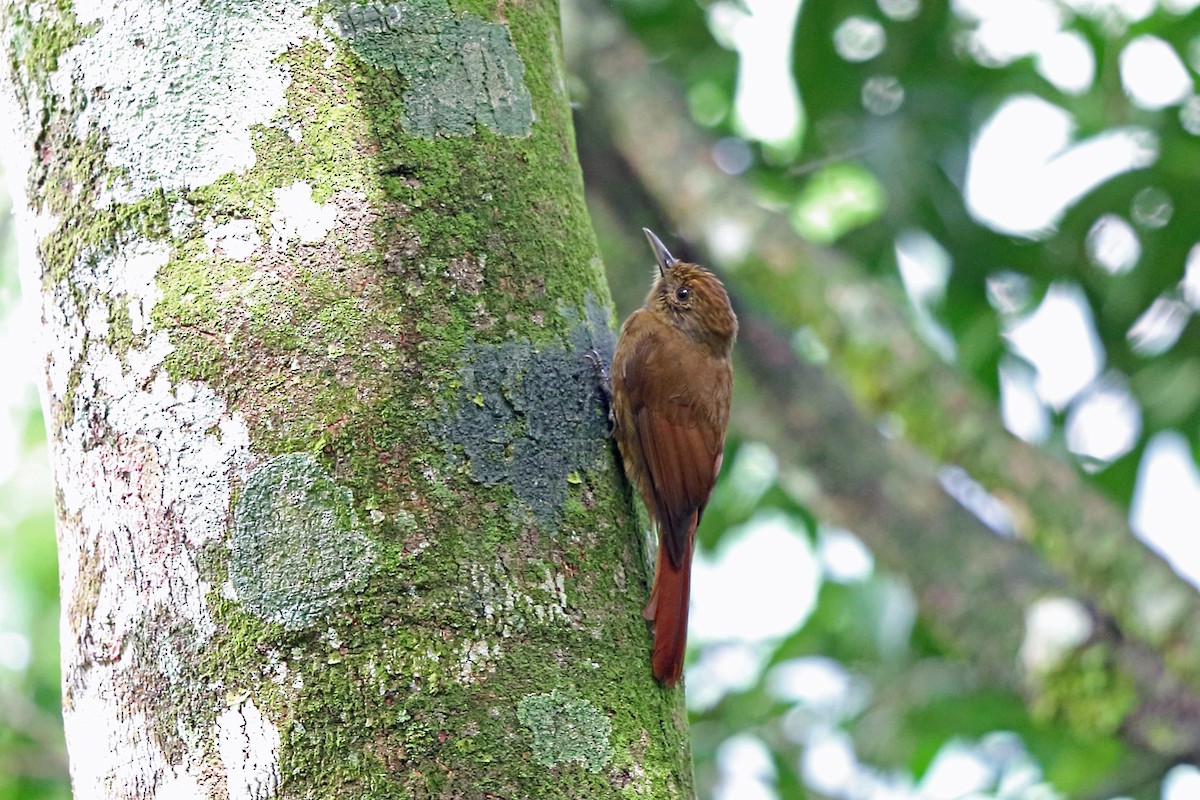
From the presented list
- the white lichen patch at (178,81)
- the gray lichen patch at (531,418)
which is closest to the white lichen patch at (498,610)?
the gray lichen patch at (531,418)

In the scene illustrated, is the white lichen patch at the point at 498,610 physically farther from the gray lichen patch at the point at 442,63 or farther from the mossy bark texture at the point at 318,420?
the gray lichen patch at the point at 442,63

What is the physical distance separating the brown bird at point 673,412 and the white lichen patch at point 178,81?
2.72ft

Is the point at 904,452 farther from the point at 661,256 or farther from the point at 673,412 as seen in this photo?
the point at 673,412

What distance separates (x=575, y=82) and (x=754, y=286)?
1244mm

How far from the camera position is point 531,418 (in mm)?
2021

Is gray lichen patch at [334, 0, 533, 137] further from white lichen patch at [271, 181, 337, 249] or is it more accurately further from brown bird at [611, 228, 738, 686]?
brown bird at [611, 228, 738, 686]

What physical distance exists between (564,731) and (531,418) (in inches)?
20.0

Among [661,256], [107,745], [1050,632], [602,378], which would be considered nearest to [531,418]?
[602,378]

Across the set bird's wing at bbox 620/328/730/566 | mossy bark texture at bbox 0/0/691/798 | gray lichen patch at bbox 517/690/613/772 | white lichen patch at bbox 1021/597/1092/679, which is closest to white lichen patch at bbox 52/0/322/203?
mossy bark texture at bbox 0/0/691/798

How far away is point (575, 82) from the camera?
18.5 ft

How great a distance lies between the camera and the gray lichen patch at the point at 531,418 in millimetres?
1901

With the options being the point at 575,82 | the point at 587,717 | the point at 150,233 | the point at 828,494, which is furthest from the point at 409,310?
the point at 575,82

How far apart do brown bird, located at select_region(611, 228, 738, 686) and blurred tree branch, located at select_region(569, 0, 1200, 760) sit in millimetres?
1019

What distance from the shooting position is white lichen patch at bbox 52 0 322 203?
192cm
